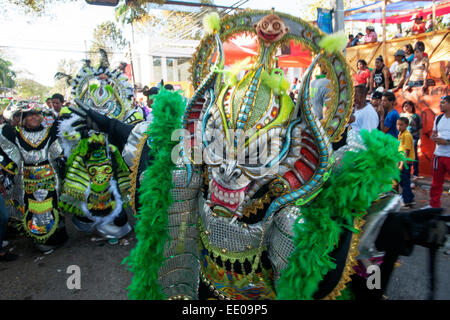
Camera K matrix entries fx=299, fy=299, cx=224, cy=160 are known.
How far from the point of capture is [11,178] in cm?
385

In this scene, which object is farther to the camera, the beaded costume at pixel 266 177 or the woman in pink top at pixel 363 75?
the woman in pink top at pixel 363 75

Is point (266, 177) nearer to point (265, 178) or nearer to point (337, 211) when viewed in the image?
point (265, 178)

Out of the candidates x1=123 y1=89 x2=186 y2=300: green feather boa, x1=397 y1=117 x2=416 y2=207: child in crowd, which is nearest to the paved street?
x1=123 y1=89 x2=186 y2=300: green feather boa

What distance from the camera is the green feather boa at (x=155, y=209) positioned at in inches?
62.4

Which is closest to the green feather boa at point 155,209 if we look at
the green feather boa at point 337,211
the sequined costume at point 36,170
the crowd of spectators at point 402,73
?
the green feather boa at point 337,211

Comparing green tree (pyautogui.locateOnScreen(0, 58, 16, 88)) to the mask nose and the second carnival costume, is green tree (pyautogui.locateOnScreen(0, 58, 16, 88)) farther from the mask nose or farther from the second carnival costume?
the mask nose

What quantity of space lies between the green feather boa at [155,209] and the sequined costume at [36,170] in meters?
2.51

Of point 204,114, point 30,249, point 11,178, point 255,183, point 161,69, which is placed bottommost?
point 30,249

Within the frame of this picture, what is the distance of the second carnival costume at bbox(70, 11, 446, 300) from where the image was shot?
117cm

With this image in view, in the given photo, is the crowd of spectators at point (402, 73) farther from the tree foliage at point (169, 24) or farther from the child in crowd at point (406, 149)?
the tree foliage at point (169, 24)

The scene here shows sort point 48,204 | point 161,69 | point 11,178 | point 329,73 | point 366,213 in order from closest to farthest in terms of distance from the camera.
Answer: point 366,213 < point 329,73 < point 48,204 < point 11,178 < point 161,69

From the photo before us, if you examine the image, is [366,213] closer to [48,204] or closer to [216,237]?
[216,237]
